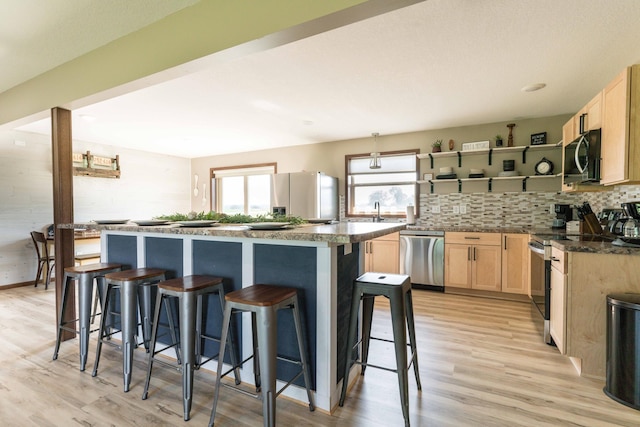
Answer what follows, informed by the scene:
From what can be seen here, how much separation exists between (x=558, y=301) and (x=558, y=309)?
60 millimetres

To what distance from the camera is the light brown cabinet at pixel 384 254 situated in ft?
14.7

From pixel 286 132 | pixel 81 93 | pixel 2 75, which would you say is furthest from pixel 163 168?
pixel 81 93

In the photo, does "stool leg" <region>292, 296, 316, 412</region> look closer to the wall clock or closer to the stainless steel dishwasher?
the stainless steel dishwasher

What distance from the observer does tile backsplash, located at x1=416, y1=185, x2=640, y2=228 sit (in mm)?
4172

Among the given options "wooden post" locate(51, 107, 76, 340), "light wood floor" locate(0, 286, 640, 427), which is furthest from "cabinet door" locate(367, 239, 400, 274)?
"wooden post" locate(51, 107, 76, 340)

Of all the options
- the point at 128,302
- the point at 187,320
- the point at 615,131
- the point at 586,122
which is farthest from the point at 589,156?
the point at 128,302

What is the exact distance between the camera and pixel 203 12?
1923 millimetres

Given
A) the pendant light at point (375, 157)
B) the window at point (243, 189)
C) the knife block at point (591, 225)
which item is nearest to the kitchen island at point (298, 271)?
the knife block at point (591, 225)

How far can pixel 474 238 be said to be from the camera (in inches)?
159

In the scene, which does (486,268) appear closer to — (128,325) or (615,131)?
(615,131)

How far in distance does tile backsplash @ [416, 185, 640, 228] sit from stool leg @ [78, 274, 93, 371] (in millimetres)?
4192

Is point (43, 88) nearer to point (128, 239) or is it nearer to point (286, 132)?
point (128, 239)

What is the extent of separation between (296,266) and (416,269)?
2.98 m

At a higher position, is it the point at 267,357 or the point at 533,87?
the point at 533,87
